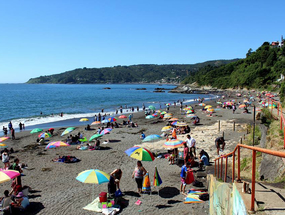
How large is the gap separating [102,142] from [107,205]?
476 inches

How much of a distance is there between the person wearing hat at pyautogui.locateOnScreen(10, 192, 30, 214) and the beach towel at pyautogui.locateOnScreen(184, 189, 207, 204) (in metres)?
6.09

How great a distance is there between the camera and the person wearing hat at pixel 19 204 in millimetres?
8062

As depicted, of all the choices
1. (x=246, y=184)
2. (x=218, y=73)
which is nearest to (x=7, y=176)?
(x=246, y=184)

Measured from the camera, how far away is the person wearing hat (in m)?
8.06

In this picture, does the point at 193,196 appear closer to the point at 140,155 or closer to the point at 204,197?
the point at 204,197

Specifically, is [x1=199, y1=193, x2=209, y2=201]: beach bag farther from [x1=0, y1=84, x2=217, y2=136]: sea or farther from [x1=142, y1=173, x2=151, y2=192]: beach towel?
[x1=0, y1=84, x2=217, y2=136]: sea

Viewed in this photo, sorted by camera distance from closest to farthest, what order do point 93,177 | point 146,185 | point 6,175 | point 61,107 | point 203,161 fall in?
point 93,177 < point 6,175 < point 146,185 < point 203,161 < point 61,107

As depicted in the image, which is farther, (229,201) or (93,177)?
(93,177)

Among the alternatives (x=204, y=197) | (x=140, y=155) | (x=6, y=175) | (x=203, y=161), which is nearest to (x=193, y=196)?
(x=204, y=197)

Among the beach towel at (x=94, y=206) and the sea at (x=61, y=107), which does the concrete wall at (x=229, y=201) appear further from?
the sea at (x=61, y=107)

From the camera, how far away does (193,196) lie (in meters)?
8.45

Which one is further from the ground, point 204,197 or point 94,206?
point 204,197

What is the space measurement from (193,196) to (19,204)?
6.54 metres

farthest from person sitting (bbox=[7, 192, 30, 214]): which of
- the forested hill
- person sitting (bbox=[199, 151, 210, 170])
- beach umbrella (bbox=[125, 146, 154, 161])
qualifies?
the forested hill
